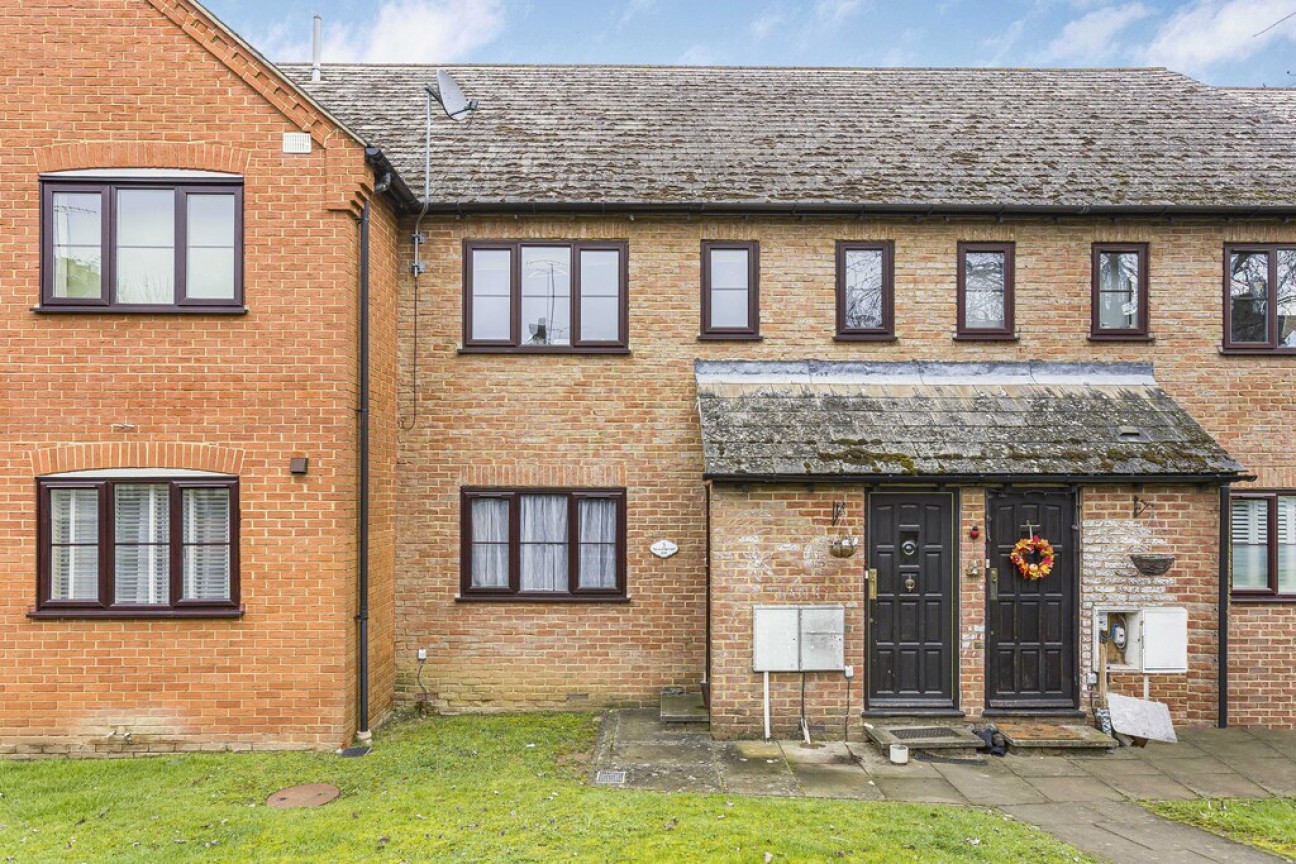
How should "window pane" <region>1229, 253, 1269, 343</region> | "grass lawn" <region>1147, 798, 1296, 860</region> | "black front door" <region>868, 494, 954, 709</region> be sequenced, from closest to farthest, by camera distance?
1. "grass lawn" <region>1147, 798, 1296, 860</region>
2. "black front door" <region>868, 494, 954, 709</region>
3. "window pane" <region>1229, 253, 1269, 343</region>

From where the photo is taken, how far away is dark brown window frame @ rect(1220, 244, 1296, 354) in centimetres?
1001

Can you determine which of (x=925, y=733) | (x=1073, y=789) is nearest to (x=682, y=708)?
(x=925, y=733)

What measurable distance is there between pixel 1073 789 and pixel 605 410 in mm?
6305

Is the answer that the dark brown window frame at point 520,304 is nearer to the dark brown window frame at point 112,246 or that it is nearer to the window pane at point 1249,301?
the dark brown window frame at point 112,246

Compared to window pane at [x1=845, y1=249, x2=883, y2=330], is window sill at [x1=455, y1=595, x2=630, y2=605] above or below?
below

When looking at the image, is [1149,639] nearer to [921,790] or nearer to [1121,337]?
[921,790]

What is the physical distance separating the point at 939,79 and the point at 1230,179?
4.77 metres

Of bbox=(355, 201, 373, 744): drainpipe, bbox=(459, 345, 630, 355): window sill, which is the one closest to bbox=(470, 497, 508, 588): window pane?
bbox=(355, 201, 373, 744): drainpipe

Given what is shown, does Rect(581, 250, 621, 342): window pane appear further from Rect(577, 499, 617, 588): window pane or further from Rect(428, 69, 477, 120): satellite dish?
Rect(428, 69, 477, 120): satellite dish

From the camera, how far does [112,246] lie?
8273 mm

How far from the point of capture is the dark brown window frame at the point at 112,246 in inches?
324

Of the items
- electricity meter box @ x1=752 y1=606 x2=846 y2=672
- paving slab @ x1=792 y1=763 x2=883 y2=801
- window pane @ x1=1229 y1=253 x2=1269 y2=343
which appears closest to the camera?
paving slab @ x1=792 y1=763 x2=883 y2=801

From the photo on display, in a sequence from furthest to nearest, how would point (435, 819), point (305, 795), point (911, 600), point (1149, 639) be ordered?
point (911, 600) → point (1149, 639) → point (305, 795) → point (435, 819)

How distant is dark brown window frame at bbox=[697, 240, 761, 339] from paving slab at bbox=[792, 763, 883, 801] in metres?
5.06
